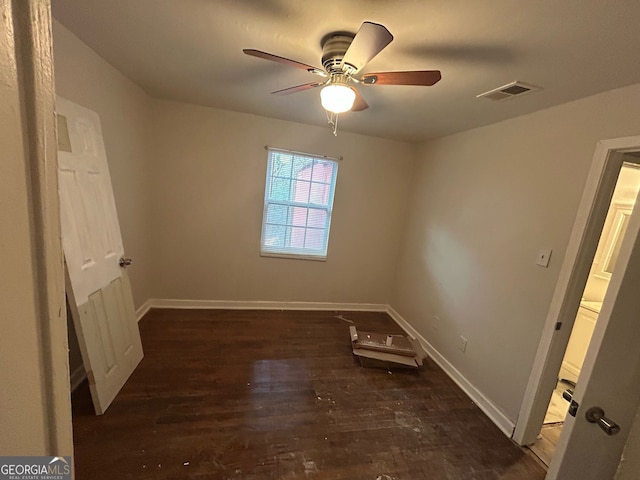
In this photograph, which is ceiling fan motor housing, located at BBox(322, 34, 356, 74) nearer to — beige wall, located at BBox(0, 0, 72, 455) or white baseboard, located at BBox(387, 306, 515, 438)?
beige wall, located at BBox(0, 0, 72, 455)

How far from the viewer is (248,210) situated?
3371mm

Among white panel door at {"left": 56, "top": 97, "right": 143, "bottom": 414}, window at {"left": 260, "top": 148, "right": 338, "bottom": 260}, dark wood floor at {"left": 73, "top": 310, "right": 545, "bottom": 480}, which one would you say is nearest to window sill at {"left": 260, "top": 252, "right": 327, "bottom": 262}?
window at {"left": 260, "top": 148, "right": 338, "bottom": 260}

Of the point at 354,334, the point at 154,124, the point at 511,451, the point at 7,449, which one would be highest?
the point at 154,124

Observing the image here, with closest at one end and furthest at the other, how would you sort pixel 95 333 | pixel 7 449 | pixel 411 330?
1. pixel 7 449
2. pixel 95 333
3. pixel 411 330

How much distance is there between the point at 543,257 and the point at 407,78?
1.54 m

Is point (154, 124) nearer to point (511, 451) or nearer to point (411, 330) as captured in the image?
point (411, 330)

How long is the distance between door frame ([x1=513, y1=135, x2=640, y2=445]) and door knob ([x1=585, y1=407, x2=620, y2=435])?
1.02m

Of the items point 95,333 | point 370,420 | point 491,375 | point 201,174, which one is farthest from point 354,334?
point 201,174

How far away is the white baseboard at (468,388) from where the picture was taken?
2.09 metres

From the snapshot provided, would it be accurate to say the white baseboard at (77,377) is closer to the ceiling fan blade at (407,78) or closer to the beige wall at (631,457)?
the ceiling fan blade at (407,78)

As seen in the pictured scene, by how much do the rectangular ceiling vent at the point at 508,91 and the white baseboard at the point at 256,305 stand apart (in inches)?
113

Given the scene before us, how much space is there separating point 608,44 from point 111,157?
125 inches

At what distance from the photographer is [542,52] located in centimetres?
133

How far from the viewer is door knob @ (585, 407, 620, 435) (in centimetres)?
90
